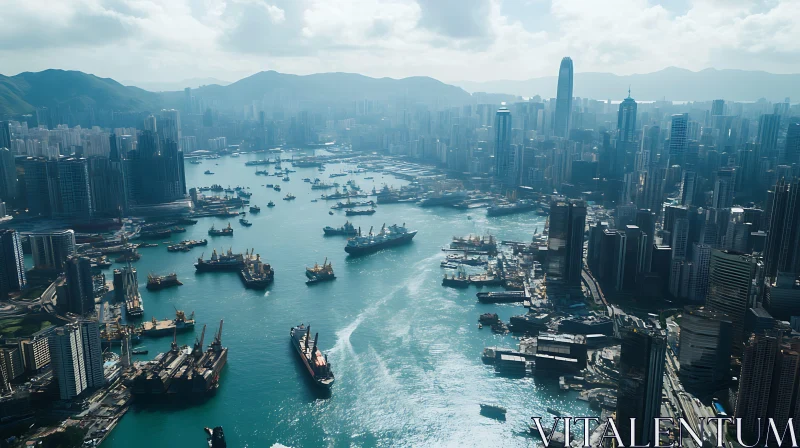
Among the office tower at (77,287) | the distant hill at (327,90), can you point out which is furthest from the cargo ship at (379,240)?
the distant hill at (327,90)

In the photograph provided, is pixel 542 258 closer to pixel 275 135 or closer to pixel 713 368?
pixel 713 368

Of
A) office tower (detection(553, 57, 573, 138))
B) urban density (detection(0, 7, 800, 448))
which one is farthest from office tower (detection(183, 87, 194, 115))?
office tower (detection(553, 57, 573, 138))

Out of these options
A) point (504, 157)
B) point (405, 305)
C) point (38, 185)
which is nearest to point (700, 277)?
point (405, 305)

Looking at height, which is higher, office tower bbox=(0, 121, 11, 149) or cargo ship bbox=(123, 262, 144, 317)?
office tower bbox=(0, 121, 11, 149)

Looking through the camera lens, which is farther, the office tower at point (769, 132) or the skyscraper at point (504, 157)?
the office tower at point (769, 132)

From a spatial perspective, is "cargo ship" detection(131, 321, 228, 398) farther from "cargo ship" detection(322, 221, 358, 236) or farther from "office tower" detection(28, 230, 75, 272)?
"cargo ship" detection(322, 221, 358, 236)

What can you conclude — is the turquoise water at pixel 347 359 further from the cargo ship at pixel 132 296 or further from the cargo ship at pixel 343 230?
the cargo ship at pixel 343 230
